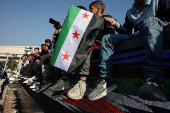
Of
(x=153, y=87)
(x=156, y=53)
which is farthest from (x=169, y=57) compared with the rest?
(x=153, y=87)

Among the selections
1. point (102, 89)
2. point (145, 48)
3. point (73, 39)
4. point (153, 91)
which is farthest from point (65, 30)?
point (153, 91)

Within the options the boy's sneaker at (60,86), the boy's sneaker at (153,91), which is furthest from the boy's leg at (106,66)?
the boy's sneaker at (60,86)

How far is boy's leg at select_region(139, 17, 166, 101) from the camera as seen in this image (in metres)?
0.92

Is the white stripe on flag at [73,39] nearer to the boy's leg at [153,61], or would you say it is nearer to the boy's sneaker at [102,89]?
the boy's sneaker at [102,89]

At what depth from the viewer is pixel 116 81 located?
145 centimetres

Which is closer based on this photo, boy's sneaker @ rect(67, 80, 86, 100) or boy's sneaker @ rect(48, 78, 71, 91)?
boy's sneaker @ rect(67, 80, 86, 100)

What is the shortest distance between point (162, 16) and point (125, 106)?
908mm

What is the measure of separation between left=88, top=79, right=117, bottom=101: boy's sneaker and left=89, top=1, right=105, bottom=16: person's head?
1.20 meters

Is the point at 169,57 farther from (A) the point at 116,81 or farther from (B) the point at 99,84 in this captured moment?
(B) the point at 99,84

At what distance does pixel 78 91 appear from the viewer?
1.64 m

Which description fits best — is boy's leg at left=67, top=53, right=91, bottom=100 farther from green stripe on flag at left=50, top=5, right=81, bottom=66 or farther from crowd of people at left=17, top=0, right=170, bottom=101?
green stripe on flag at left=50, top=5, right=81, bottom=66

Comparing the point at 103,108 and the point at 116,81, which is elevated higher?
the point at 116,81

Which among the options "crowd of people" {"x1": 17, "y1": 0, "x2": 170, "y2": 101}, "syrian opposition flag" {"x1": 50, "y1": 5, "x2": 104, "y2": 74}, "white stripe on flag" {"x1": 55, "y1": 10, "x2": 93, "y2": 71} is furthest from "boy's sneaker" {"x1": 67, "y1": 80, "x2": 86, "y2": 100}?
"white stripe on flag" {"x1": 55, "y1": 10, "x2": 93, "y2": 71}

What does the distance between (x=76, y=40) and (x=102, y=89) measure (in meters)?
0.68
